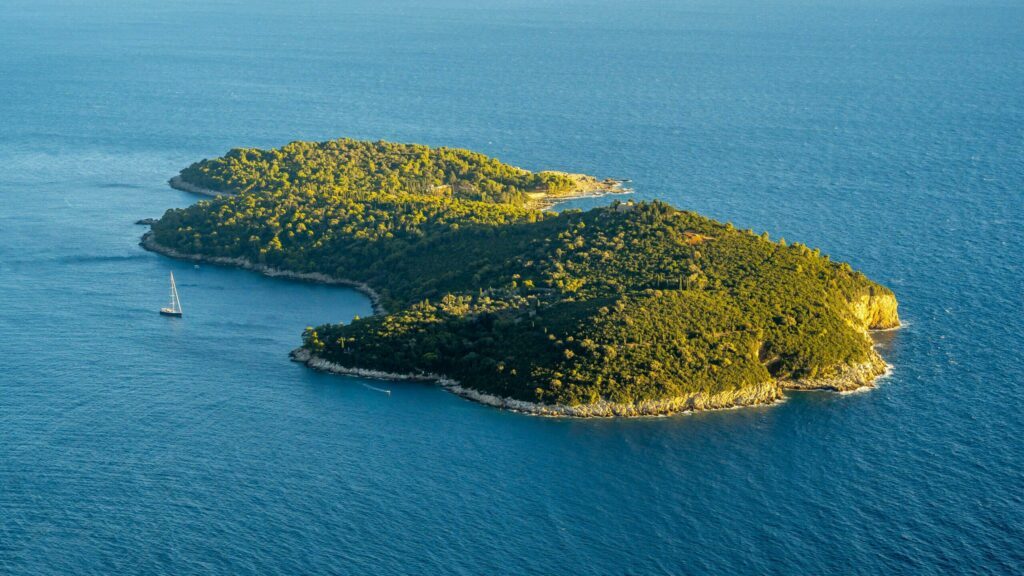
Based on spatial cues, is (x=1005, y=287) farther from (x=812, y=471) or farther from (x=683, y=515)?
(x=683, y=515)

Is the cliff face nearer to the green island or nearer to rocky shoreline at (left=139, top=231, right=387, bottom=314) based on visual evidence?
the green island

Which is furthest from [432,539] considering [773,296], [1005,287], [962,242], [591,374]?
[962,242]

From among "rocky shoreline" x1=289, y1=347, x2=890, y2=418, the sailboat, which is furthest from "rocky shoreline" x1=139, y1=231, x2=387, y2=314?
"rocky shoreline" x1=289, y1=347, x2=890, y2=418

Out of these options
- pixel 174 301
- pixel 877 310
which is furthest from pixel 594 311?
pixel 174 301

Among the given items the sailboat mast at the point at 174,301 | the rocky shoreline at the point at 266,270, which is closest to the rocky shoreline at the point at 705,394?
the rocky shoreline at the point at 266,270

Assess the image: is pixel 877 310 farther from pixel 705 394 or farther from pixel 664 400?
pixel 664 400
